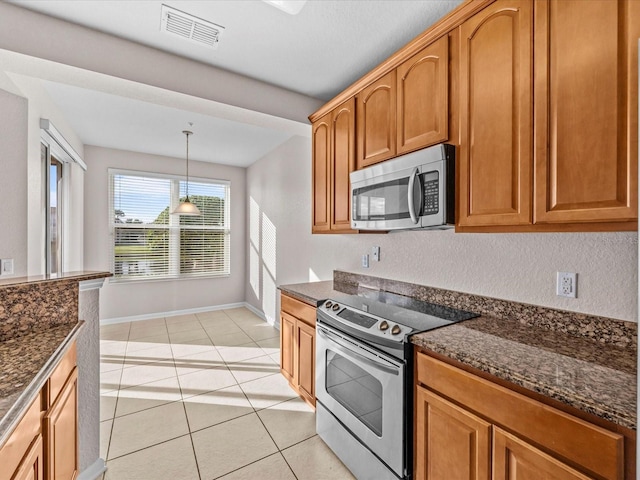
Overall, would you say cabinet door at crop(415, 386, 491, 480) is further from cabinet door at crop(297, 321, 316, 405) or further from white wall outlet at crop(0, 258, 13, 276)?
white wall outlet at crop(0, 258, 13, 276)

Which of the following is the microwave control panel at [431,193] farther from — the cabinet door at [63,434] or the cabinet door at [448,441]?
the cabinet door at [63,434]

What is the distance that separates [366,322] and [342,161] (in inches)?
53.7

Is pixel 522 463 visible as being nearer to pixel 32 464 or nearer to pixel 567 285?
pixel 567 285

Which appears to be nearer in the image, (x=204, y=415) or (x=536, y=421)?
(x=536, y=421)

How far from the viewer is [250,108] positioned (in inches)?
101

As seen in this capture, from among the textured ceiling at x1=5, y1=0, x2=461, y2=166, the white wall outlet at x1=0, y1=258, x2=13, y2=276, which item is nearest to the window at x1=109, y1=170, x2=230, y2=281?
the textured ceiling at x1=5, y1=0, x2=461, y2=166

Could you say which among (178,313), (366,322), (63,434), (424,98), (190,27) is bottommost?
(178,313)

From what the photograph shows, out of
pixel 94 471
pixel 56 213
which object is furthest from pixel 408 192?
pixel 56 213

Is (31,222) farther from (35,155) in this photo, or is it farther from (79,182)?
(79,182)

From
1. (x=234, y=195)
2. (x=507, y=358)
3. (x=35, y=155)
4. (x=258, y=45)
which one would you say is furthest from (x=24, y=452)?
(x=234, y=195)

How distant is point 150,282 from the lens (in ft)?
16.3

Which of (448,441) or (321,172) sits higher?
(321,172)

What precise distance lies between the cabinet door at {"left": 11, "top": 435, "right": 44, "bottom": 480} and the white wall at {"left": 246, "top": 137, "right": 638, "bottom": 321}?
215cm

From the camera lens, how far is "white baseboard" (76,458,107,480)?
5.50 ft
